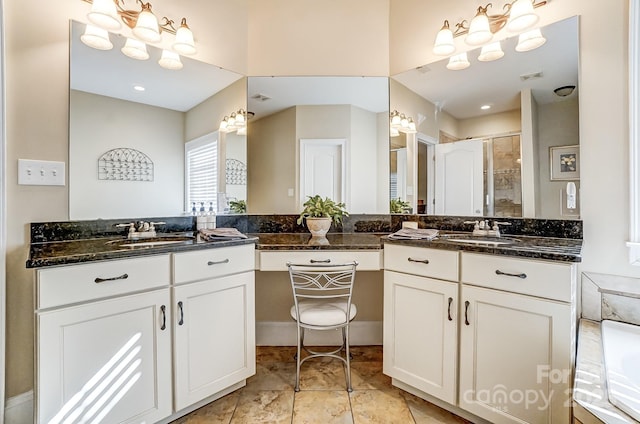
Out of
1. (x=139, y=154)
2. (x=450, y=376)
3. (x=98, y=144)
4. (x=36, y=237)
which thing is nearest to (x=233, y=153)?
(x=139, y=154)

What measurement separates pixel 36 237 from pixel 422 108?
99.1 inches

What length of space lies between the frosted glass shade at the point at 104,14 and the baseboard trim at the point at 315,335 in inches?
86.7

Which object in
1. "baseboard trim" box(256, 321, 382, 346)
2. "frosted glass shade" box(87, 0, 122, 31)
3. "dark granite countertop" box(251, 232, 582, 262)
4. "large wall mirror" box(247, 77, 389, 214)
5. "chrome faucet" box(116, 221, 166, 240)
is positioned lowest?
"baseboard trim" box(256, 321, 382, 346)

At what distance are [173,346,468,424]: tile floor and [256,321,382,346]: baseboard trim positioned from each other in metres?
0.30

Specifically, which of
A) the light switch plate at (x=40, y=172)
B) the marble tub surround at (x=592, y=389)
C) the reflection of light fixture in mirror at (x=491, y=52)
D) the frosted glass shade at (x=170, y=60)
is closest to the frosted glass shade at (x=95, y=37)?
the frosted glass shade at (x=170, y=60)

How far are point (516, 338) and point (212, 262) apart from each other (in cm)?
152

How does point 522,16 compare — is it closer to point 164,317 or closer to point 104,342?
point 164,317

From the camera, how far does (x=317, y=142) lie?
2.47 metres

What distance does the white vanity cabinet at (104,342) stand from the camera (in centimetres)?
117

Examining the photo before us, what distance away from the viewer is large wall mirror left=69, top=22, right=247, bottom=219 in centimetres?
170

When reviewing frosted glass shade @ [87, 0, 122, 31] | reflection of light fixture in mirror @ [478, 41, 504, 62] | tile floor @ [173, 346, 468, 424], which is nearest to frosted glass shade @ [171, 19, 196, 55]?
frosted glass shade @ [87, 0, 122, 31]

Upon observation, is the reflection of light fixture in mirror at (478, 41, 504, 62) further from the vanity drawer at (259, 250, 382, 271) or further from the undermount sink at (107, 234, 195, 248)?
the undermount sink at (107, 234, 195, 248)

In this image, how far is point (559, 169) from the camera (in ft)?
5.41

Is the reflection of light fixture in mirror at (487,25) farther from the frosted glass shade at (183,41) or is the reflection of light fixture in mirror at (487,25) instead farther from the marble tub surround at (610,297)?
the frosted glass shade at (183,41)
